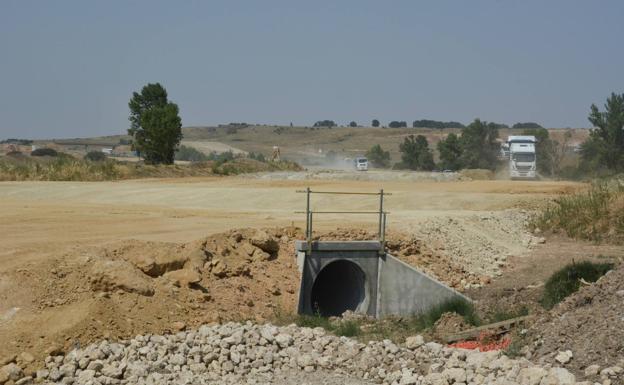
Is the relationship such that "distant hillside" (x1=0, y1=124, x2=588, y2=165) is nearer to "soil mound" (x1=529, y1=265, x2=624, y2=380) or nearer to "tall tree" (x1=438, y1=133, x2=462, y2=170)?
"tall tree" (x1=438, y1=133, x2=462, y2=170)

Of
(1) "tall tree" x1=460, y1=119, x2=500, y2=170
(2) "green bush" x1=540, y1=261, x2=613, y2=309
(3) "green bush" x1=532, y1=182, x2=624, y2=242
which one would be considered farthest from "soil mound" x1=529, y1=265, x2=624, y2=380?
(1) "tall tree" x1=460, y1=119, x2=500, y2=170

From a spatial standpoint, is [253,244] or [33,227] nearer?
[253,244]

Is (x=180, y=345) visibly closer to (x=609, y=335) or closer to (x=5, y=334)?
(x=5, y=334)

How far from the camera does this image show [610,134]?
81688 millimetres

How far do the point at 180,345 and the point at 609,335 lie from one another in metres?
7.49

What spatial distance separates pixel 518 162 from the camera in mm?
61219

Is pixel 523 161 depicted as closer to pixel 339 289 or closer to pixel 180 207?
pixel 180 207

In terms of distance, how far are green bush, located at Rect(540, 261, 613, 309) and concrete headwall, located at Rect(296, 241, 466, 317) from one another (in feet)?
7.32

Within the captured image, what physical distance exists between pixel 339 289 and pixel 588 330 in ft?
35.1

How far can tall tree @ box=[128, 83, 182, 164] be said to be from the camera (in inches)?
2534

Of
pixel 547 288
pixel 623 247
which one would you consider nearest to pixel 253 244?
pixel 547 288

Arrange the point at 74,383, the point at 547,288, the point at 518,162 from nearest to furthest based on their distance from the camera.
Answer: the point at 74,383, the point at 547,288, the point at 518,162

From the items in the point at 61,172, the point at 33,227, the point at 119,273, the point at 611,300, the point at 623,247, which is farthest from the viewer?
the point at 61,172

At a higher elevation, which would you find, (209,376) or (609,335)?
(609,335)
